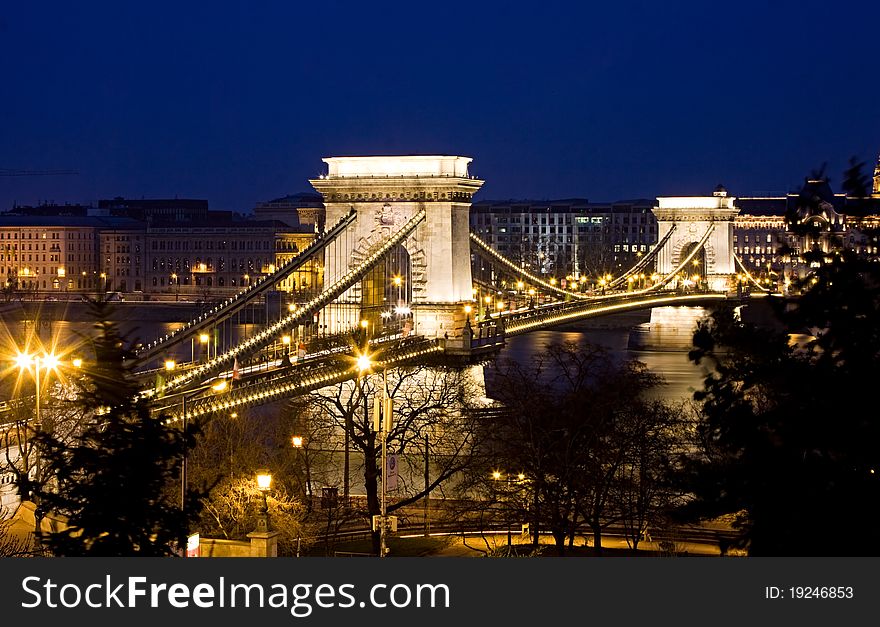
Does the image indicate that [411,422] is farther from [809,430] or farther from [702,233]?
[702,233]

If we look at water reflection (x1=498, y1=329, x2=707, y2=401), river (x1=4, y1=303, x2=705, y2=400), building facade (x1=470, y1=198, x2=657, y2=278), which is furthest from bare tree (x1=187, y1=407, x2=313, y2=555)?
building facade (x1=470, y1=198, x2=657, y2=278)

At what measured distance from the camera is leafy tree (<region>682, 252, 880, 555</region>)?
13.3m

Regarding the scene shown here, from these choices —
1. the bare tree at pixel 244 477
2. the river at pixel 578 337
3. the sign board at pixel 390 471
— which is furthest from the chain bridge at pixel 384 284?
the sign board at pixel 390 471

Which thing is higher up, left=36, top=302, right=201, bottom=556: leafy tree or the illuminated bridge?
the illuminated bridge

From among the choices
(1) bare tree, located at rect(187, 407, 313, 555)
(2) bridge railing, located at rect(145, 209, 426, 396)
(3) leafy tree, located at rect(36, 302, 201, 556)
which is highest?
(2) bridge railing, located at rect(145, 209, 426, 396)

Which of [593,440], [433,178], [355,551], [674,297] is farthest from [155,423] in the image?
[674,297]

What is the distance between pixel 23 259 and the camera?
411 ft

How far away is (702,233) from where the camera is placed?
7600cm

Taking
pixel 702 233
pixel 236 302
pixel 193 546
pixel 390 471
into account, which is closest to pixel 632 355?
pixel 702 233

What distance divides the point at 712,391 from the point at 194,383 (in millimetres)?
19091

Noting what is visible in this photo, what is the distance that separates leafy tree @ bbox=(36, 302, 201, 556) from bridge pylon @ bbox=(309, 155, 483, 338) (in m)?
26.1

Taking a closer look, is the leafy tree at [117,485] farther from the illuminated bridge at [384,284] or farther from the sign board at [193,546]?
the illuminated bridge at [384,284]

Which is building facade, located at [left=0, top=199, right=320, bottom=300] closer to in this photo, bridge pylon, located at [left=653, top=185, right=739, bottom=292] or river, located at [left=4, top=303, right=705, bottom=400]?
river, located at [left=4, top=303, right=705, bottom=400]
